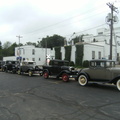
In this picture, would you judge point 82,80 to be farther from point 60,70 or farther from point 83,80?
point 60,70

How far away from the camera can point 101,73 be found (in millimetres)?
9266

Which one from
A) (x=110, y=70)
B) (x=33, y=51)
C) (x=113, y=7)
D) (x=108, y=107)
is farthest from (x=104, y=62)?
(x=33, y=51)

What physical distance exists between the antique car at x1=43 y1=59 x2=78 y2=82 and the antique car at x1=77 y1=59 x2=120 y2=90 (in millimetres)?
2047

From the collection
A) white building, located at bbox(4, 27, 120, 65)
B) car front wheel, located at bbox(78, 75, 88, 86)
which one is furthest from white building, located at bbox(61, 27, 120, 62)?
car front wheel, located at bbox(78, 75, 88, 86)

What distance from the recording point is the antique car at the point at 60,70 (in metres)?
12.3

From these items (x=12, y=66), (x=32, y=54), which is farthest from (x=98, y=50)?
(x=32, y=54)

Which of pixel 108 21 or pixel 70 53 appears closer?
pixel 108 21

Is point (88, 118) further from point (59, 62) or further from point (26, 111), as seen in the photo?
point (59, 62)

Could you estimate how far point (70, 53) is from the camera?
33875mm

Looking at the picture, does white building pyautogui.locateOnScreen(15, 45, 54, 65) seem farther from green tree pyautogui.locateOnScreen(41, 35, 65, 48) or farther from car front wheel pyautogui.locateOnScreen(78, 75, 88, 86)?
car front wheel pyautogui.locateOnScreen(78, 75, 88, 86)

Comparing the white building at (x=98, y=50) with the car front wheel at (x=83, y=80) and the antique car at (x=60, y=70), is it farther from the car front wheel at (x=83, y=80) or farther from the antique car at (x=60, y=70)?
the car front wheel at (x=83, y=80)

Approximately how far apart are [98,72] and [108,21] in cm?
1620

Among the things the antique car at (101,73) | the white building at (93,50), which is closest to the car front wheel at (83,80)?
the antique car at (101,73)

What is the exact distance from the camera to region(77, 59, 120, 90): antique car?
8.60m
